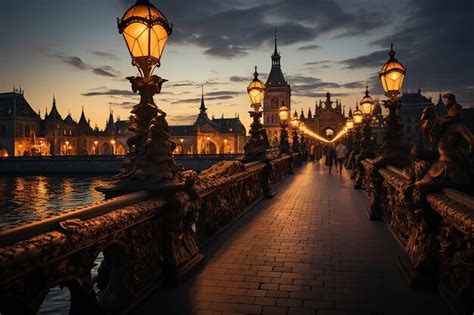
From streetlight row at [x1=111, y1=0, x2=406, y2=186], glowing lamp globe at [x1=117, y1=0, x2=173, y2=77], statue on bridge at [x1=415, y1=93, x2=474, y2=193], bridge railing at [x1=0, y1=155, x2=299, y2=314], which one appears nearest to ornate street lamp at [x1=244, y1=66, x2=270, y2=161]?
bridge railing at [x1=0, y1=155, x2=299, y2=314]

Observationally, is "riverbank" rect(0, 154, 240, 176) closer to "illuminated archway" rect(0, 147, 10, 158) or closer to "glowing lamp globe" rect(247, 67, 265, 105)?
"illuminated archway" rect(0, 147, 10, 158)

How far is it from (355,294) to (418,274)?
87cm

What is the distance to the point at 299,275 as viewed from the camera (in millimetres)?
5242

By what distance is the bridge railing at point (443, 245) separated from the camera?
142 inches

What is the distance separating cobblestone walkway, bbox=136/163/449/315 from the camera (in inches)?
166

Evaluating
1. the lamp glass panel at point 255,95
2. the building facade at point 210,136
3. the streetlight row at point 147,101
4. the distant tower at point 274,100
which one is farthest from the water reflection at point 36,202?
the distant tower at point 274,100

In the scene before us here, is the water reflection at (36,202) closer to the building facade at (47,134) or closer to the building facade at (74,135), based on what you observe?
the building facade at (74,135)

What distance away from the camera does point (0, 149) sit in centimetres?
9994

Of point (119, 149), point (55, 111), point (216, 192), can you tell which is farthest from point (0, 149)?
point (216, 192)

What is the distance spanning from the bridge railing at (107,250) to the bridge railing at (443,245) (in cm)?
296

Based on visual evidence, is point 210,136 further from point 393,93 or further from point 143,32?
point 143,32

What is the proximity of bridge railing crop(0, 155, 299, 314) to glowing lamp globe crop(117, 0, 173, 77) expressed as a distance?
5.72ft

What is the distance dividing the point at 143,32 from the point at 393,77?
6.88 m

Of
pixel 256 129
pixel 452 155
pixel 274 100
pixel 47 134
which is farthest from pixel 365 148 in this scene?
pixel 274 100
